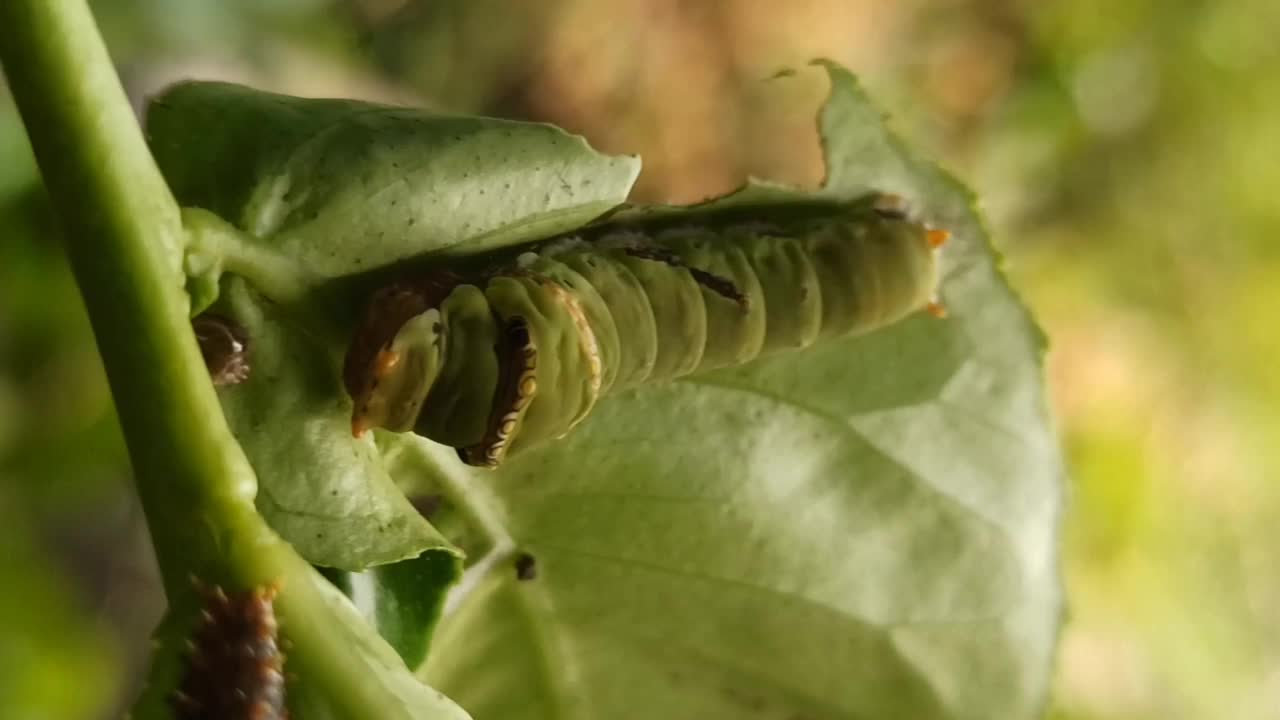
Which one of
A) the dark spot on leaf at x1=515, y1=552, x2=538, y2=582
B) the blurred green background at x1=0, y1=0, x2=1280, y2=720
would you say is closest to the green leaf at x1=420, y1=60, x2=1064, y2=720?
the dark spot on leaf at x1=515, y1=552, x2=538, y2=582

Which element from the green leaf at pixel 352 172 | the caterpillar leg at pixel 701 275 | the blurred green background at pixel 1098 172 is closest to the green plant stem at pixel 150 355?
the green leaf at pixel 352 172

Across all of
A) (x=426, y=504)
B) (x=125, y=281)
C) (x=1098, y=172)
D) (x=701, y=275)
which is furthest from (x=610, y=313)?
(x=1098, y=172)

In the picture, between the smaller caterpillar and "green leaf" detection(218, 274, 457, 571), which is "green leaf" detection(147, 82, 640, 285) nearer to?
"green leaf" detection(218, 274, 457, 571)

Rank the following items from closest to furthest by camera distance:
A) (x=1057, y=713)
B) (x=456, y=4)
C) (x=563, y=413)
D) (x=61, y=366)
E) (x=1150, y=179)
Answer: (x=563, y=413), (x=61, y=366), (x=456, y=4), (x=1057, y=713), (x=1150, y=179)

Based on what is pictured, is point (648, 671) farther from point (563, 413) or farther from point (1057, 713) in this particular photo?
point (1057, 713)

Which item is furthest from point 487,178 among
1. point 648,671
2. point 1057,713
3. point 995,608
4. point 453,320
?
point 1057,713

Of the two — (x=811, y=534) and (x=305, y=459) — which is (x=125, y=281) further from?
(x=811, y=534)

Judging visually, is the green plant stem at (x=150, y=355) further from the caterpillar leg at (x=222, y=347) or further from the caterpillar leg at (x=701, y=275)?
the caterpillar leg at (x=701, y=275)
